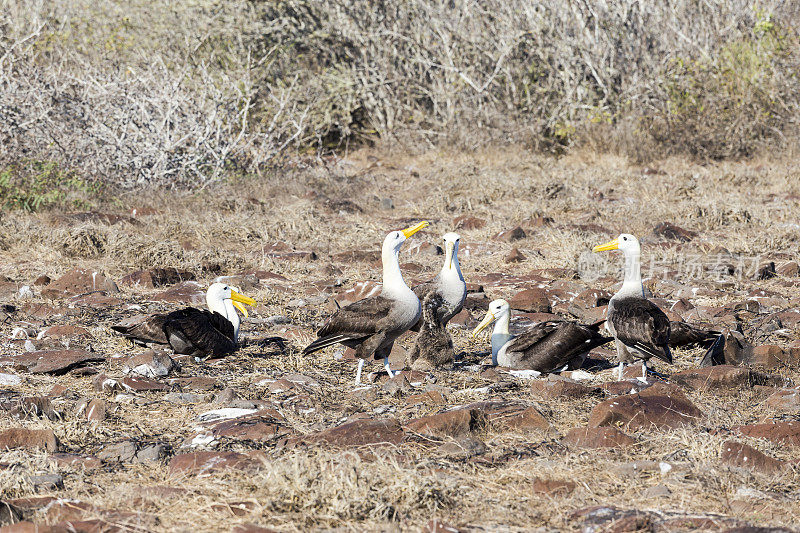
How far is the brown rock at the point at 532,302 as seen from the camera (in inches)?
328

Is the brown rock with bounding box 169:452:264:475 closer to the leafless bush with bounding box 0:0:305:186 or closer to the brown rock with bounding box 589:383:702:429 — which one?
the brown rock with bounding box 589:383:702:429

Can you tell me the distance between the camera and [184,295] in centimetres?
884

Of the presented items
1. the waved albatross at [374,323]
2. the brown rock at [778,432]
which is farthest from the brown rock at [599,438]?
the waved albatross at [374,323]

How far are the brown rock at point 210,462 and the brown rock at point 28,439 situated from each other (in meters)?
0.75

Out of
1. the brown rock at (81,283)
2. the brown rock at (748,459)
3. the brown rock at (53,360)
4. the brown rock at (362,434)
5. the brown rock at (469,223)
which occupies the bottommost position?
the brown rock at (469,223)

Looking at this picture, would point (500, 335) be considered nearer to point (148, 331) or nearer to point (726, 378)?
point (726, 378)

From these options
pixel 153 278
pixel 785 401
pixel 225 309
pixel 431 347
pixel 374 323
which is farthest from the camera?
pixel 153 278

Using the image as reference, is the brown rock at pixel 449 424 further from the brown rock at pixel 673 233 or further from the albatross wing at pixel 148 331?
the brown rock at pixel 673 233

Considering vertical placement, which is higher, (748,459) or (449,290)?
(748,459)

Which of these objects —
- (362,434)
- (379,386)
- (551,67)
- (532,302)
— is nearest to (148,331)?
(379,386)

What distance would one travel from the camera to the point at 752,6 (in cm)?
1777

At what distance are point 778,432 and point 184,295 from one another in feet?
18.8

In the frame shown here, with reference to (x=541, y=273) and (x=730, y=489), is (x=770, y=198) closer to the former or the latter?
(x=541, y=273)

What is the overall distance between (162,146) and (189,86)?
2.74m
